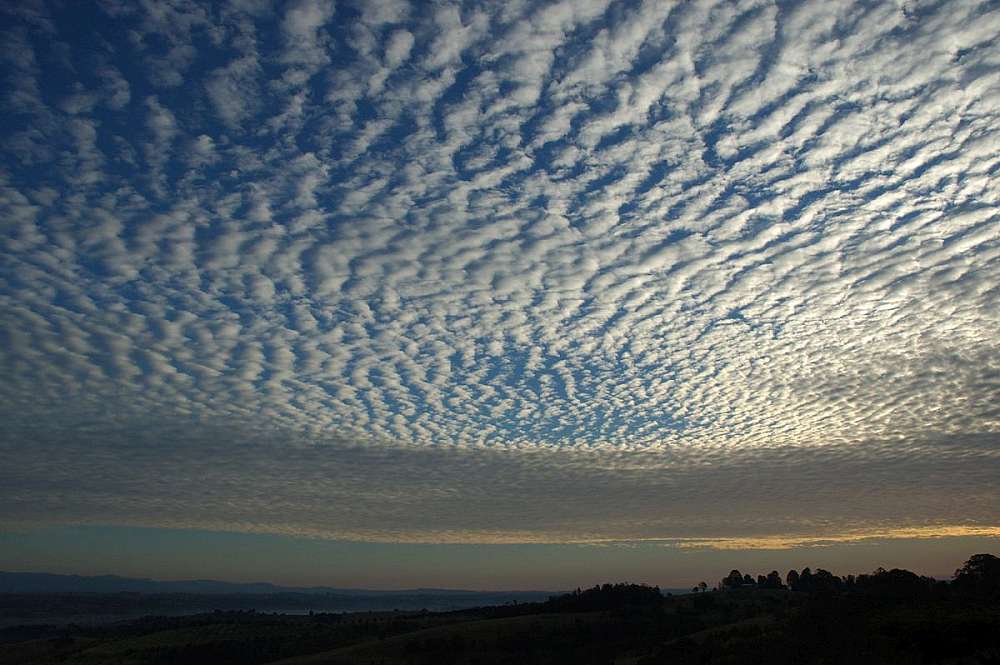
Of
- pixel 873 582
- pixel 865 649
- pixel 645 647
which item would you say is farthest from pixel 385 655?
pixel 873 582

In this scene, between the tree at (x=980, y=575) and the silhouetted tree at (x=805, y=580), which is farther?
the silhouetted tree at (x=805, y=580)

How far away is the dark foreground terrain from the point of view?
39.2m

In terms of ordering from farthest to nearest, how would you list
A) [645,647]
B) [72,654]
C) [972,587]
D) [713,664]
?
[72,654]
[972,587]
[645,647]
[713,664]

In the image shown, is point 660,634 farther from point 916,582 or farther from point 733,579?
point 733,579

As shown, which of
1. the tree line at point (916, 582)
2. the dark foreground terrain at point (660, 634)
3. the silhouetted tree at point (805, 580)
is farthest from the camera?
the silhouetted tree at point (805, 580)

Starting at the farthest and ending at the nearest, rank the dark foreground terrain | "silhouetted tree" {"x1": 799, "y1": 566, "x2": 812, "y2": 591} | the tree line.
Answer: "silhouetted tree" {"x1": 799, "y1": 566, "x2": 812, "y2": 591} → the tree line → the dark foreground terrain

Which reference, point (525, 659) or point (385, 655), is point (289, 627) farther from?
point (525, 659)

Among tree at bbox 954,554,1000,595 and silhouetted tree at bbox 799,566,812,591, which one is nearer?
tree at bbox 954,554,1000,595

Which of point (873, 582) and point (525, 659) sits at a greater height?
point (873, 582)

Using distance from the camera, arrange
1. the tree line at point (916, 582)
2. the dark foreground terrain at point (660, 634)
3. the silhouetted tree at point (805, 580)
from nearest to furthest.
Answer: the dark foreground terrain at point (660, 634) → the tree line at point (916, 582) → the silhouetted tree at point (805, 580)

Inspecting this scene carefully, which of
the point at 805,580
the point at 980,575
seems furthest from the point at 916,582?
the point at 805,580

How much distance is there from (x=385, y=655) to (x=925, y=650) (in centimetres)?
5297

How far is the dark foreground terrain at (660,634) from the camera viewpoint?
39.2 meters

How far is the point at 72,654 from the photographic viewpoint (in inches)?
3952
